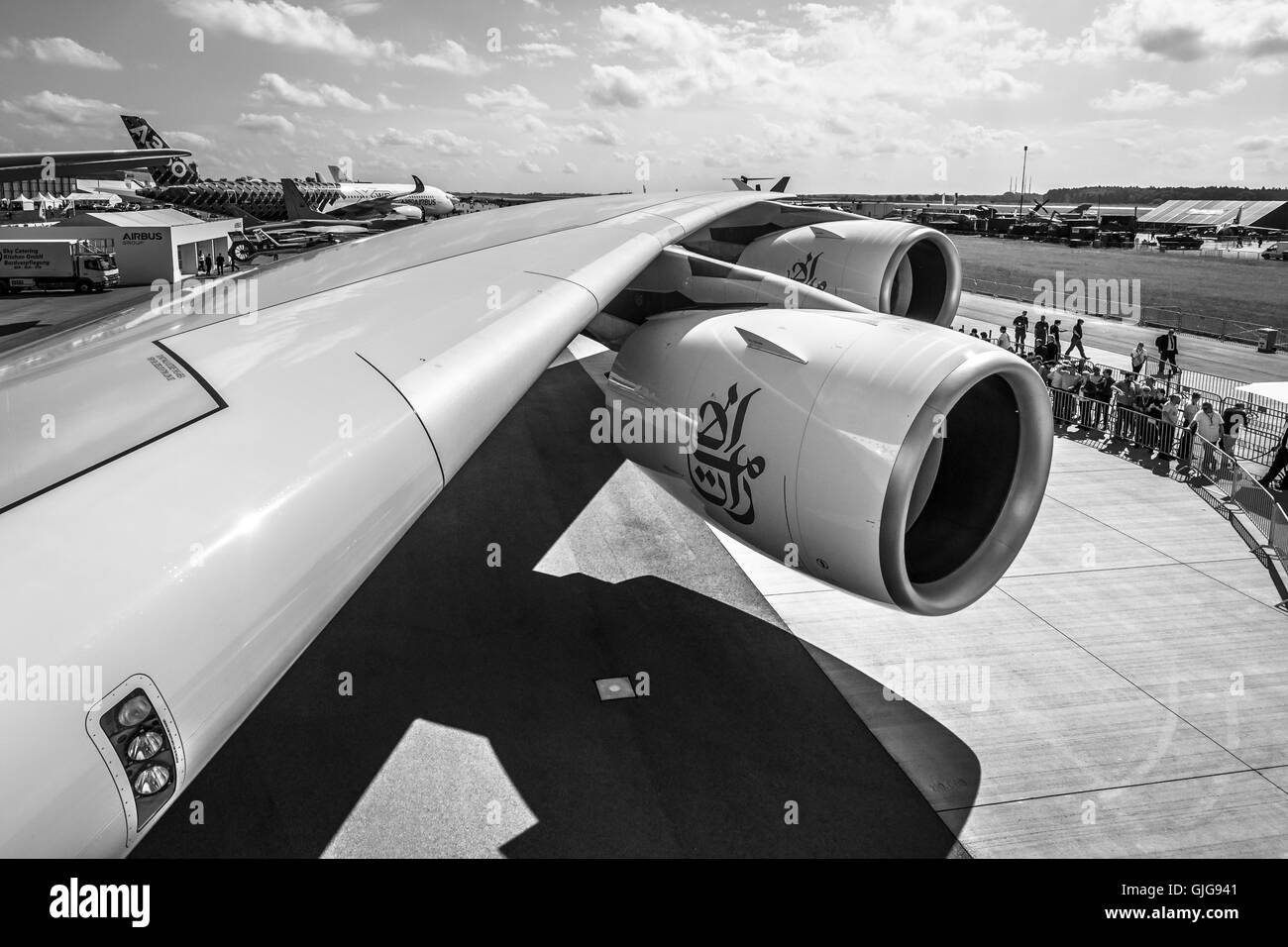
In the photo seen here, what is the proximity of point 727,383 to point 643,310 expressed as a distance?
1887 millimetres

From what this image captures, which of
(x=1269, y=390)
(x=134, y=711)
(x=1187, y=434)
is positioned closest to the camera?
(x=134, y=711)

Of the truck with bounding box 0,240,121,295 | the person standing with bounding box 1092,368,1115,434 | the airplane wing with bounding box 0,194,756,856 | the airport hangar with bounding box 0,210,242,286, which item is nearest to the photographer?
the airplane wing with bounding box 0,194,756,856

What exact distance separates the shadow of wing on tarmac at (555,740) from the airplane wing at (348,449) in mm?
1498

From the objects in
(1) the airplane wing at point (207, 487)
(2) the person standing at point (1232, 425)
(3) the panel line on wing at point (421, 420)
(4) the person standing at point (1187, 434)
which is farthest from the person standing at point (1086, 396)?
(3) the panel line on wing at point (421, 420)

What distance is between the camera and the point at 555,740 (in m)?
5.84

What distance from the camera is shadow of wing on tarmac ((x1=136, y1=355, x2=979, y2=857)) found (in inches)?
196

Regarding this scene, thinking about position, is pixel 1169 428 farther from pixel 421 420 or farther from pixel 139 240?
pixel 139 240

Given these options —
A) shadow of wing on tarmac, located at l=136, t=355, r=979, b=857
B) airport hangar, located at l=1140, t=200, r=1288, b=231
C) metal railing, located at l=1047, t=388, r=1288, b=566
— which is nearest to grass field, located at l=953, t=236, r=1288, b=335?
metal railing, located at l=1047, t=388, r=1288, b=566

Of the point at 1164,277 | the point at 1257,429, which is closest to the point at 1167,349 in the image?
the point at 1257,429

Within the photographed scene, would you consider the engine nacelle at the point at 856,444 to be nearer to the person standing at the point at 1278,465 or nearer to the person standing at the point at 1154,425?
the person standing at the point at 1154,425

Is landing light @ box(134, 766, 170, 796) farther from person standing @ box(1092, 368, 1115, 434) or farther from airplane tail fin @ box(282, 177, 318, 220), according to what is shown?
airplane tail fin @ box(282, 177, 318, 220)

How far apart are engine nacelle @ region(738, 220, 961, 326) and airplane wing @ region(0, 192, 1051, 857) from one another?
112 inches

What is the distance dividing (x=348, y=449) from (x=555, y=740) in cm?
386

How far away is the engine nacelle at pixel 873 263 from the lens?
32.3 ft
